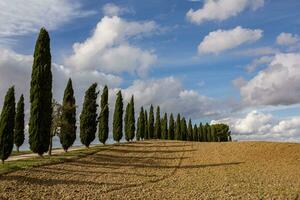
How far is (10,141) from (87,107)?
860 inches

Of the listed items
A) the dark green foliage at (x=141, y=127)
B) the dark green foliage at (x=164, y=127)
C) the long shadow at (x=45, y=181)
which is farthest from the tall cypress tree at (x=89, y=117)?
the dark green foliage at (x=164, y=127)

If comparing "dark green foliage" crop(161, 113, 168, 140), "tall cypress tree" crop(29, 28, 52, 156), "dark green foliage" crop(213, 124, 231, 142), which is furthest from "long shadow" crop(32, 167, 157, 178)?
"dark green foliage" crop(213, 124, 231, 142)

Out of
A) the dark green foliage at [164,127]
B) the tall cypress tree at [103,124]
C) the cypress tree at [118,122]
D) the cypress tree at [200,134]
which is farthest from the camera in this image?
the cypress tree at [200,134]

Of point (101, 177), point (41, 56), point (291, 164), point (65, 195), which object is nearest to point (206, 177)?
point (101, 177)

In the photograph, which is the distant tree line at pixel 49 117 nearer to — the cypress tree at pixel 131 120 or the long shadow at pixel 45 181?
the cypress tree at pixel 131 120

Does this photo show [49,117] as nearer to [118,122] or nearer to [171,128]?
[118,122]

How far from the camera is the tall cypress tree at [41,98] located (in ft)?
117

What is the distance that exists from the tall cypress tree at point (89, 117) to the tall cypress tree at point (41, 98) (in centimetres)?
1656

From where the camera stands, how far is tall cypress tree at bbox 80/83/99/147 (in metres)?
53.2

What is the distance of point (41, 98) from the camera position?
36.3m

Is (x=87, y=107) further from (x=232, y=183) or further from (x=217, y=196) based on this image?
(x=217, y=196)

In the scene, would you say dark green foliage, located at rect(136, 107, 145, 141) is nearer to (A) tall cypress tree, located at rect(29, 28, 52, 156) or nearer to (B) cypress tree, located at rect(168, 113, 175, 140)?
(B) cypress tree, located at rect(168, 113, 175, 140)

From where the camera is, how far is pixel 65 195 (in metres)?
19.7

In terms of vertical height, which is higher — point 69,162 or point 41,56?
point 41,56
